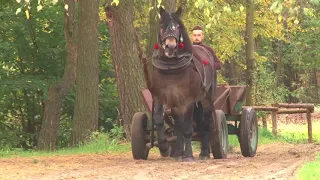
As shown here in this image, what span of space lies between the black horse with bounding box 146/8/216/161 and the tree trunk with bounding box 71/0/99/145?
6.17 m

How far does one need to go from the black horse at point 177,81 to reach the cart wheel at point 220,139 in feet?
2.49

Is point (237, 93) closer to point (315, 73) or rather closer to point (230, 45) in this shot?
point (230, 45)

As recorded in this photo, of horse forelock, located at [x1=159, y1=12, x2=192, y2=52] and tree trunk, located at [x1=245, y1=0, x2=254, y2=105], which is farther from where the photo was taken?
tree trunk, located at [x1=245, y1=0, x2=254, y2=105]

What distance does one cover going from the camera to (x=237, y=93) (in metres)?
14.4

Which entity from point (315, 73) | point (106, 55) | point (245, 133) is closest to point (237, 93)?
point (245, 133)

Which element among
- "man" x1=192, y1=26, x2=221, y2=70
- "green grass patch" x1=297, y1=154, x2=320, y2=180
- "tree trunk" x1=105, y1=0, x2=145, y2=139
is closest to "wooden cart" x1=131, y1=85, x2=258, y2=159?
"man" x1=192, y1=26, x2=221, y2=70

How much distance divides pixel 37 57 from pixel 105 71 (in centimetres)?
233

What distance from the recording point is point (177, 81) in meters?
11.7

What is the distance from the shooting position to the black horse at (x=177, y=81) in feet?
37.9

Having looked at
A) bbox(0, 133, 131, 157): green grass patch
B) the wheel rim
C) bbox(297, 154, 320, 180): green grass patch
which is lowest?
bbox(0, 133, 131, 157): green grass patch

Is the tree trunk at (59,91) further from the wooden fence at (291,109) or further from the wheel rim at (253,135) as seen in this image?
the wheel rim at (253,135)

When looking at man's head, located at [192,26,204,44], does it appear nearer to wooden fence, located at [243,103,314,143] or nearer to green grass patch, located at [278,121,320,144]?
wooden fence, located at [243,103,314,143]

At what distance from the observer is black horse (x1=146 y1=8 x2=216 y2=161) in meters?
11.5

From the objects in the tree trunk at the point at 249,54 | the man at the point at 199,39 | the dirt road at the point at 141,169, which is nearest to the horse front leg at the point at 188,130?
the dirt road at the point at 141,169
